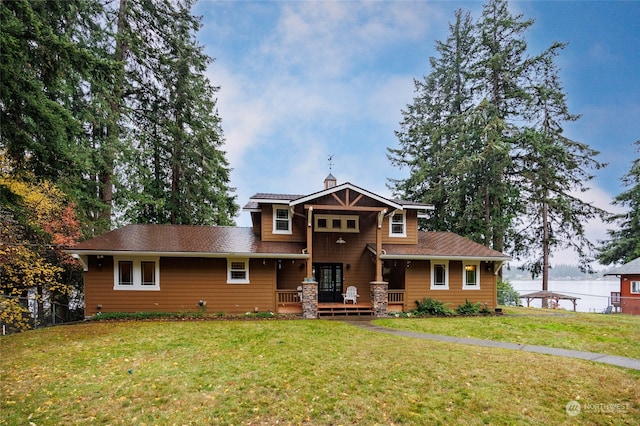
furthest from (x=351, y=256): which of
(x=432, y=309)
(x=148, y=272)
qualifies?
(x=148, y=272)

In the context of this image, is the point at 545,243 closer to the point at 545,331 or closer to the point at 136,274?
the point at 545,331

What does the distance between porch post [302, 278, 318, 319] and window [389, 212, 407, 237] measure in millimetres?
5289

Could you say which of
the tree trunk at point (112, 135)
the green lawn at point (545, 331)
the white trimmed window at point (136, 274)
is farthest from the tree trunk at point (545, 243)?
the tree trunk at point (112, 135)

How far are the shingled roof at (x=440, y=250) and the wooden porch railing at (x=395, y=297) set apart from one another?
1676mm

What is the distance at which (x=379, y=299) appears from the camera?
539 inches

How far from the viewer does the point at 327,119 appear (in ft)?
100

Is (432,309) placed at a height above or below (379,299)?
below

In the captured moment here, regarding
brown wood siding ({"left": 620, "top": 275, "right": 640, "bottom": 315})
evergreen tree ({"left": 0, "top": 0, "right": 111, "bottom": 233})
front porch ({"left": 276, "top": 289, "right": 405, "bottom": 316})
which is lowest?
brown wood siding ({"left": 620, "top": 275, "right": 640, "bottom": 315})

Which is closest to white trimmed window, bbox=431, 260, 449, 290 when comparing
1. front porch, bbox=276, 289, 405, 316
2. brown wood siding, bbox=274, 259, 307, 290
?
front porch, bbox=276, 289, 405, 316

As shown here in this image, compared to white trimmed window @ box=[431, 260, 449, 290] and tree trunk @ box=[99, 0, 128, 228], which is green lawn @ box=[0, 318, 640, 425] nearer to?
white trimmed window @ box=[431, 260, 449, 290]

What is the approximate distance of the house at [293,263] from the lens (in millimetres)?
12711

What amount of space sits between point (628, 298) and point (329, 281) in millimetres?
17550

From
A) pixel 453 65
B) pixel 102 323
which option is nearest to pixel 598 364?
pixel 102 323

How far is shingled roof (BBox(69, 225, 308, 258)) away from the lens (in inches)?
485
